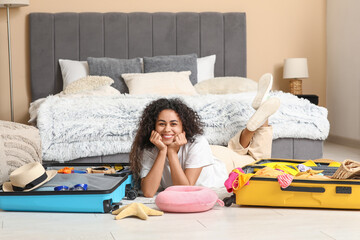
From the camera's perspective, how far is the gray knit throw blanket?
11.0 ft

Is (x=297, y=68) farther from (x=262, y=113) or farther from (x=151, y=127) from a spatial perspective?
(x=151, y=127)

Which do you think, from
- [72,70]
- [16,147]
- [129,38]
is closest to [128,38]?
[129,38]

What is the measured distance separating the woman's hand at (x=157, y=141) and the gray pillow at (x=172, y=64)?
2.48 m

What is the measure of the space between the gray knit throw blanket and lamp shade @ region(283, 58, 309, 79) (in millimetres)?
1823

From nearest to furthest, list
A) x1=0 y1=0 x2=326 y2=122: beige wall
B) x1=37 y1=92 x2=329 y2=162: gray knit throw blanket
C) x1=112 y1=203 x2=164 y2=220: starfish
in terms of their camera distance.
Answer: x1=112 y1=203 x2=164 y2=220: starfish < x1=37 y1=92 x2=329 y2=162: gray knit throw blanket < x1=0 y1=0 x2=326 y2=122: beige wall

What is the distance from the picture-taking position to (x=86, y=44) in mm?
5379

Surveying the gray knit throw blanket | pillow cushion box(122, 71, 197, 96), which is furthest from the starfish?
pillow cushion box(122, 71, 197, 96)

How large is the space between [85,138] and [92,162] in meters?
0.15

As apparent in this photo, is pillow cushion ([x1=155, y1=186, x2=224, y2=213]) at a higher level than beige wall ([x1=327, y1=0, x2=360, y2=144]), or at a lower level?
lower

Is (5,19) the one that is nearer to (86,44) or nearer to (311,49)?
(86,44)

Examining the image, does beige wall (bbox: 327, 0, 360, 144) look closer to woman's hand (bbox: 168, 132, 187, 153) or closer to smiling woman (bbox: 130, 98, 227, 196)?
smiling woman (bbox: 130, 98, 227, 196)

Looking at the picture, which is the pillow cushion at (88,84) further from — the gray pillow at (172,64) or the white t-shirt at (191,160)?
→ the white t-shirt at (191,160)

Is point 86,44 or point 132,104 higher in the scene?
point 86,44

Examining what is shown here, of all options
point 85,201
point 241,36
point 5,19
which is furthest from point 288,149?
point 5,19
